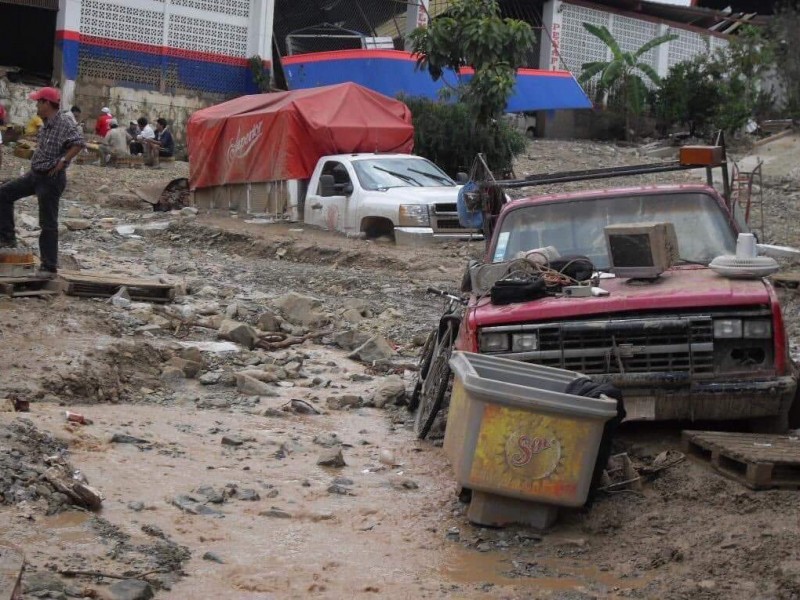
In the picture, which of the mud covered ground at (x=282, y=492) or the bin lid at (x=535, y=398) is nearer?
the mud covered ground at (x=282, y=492)

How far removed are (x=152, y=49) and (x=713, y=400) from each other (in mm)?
26222

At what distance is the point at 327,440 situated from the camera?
8.26 m

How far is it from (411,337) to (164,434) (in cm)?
436

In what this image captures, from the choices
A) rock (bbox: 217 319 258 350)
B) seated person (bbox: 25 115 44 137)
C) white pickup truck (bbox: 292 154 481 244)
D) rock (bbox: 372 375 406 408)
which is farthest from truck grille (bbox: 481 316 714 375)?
seated person (bbox: 25 115 44 137)

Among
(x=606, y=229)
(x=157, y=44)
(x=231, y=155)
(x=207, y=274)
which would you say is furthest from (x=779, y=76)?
(x=606, y=229)

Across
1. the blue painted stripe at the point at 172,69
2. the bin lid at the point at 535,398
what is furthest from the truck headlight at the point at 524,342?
the blue painted stripe at the point at 172,69

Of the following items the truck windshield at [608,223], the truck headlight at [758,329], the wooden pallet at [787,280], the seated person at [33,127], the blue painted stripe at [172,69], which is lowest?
the wooden pallet at [787,280]

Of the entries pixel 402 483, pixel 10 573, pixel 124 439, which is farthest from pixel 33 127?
pixel 10 573

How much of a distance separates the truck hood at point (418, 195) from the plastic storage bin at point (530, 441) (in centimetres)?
1182

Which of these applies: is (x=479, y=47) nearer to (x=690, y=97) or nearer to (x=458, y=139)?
(x=458, y=139)

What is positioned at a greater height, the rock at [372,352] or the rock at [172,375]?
the rock at [372,352]

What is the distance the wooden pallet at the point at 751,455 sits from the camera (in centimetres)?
589

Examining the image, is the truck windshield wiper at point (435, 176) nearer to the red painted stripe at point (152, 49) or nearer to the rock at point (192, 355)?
the rock at point (192, 355)

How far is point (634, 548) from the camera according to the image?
5.74 meters
